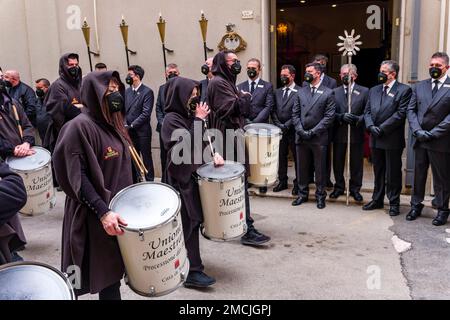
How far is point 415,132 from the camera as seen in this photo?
5418mm

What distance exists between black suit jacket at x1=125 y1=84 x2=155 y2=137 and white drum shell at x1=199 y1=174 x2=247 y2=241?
154 inches

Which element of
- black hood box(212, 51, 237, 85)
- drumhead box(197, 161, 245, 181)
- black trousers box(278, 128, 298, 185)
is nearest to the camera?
drumhead box(197, 161, 245, 181)

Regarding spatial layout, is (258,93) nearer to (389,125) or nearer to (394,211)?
(389,125)

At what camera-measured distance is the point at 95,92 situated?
2.77 meters

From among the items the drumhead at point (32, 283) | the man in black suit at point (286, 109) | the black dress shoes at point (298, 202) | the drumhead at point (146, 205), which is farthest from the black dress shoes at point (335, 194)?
the drumhead at point (32, 283)

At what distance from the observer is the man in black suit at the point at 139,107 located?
7.44 m

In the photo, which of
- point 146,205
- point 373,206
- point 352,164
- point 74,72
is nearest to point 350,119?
point 352,164

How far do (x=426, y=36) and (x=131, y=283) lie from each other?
5630mm

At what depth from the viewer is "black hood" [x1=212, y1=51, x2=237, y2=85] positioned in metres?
4.68

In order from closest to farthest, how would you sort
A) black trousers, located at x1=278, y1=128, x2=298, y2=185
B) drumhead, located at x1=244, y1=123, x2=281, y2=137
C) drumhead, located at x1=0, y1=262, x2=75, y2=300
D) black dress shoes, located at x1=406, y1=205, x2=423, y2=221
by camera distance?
drumhead, located at x1=0, y1=262, x2=75, y2=300
drumhead, located at x1=244, y1=123, x2=281, y2=137
black dress shoes, located at x1=406, y1=205, x2=423, y2=221
black trousers, located at x1=278, y1=128, x2=298, y2=185

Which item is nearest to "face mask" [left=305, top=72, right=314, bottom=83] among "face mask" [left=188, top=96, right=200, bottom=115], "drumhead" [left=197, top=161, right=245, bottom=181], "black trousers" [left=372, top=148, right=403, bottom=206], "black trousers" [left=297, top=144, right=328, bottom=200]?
"black trousers" [left=297, top=144, right=328, bottom=200]

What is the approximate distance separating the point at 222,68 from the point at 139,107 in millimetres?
Result: 3120

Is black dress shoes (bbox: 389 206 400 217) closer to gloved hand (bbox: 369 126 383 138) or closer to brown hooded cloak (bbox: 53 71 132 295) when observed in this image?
gloved hand (bbox: 369 126 383 138)

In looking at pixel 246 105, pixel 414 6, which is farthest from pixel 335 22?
pixel 246 105
